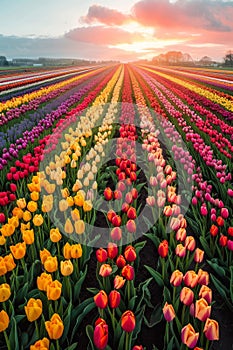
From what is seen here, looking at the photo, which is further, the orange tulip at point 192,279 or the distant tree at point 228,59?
the distant tree at point 228,59

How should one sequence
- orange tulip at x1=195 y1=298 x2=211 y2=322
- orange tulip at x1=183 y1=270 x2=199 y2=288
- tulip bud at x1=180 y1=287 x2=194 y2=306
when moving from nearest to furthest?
1. orange tulip at x1=195 y1=298 x2=211 y2=322
2. tulip bud at x1=180 y1=287 x2=194 y2=306
3. orange tulip at x1=183 y1=270 x2=199 y2=288

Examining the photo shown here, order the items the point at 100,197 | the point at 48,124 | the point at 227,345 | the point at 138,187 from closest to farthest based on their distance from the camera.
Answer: the point at 227,345
the point at 100,197
the point at 138,187
the point at 48,124

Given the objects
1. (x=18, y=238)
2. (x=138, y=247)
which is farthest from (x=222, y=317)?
(x=18, y=238)

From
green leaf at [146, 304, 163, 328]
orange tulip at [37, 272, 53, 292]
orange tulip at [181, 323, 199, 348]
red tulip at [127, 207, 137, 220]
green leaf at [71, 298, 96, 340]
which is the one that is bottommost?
green leaf at [146, 304, 163, 328]

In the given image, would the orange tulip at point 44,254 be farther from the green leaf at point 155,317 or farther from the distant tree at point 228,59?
the distant tree at point 228,59

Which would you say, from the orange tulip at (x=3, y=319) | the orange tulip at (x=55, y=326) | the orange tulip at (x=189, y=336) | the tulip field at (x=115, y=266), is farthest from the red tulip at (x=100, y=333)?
the orange tulip at (x=3, y=319)

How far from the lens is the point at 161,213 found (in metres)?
3.71

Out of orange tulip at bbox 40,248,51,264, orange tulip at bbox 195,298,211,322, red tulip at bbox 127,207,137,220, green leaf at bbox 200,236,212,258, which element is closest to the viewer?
orange tulip at bbox 195,298,211,322

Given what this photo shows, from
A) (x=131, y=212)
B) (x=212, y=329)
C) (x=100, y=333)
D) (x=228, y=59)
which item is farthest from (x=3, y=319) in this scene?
(x=228, y=59)

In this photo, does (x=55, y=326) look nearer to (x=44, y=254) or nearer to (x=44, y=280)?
(x=44, y=280)

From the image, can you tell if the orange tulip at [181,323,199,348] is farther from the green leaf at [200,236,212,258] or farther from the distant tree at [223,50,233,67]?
the distant tree at [223,50,233,67]

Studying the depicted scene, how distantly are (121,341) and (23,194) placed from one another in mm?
2599

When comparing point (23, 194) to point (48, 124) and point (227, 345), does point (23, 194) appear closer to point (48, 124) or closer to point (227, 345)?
point (227, 345)

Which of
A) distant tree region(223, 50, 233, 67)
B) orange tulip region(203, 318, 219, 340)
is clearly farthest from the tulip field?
distant tree region(223, 50, 233, 67)
